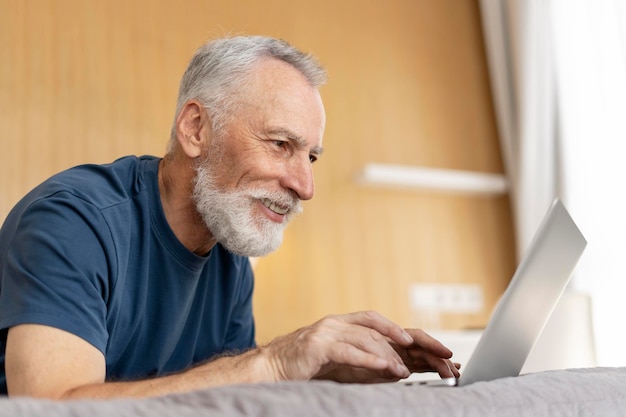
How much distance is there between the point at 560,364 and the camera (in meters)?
2.92

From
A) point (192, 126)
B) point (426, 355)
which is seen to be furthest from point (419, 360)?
point (192, 126)

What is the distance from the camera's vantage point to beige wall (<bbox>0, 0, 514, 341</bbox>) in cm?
321

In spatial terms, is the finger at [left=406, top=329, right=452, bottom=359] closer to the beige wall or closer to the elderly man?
the elderly man

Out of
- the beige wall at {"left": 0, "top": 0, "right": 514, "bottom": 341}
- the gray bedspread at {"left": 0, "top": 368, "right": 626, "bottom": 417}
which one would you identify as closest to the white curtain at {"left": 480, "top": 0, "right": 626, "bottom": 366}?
the beige wall at {"left": 0, "top": 0, "right": 514, "bottom": 341}

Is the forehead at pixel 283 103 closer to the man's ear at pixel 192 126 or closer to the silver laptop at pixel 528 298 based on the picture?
the man's ear at pixel 192 126

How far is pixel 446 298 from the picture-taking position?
3756 millimetres

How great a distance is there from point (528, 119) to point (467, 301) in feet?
3.20

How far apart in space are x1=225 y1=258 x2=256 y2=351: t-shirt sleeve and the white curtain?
69.0 inches

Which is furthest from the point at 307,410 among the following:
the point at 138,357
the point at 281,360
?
the point at 138,357

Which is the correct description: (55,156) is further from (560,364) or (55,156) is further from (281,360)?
(281,360)

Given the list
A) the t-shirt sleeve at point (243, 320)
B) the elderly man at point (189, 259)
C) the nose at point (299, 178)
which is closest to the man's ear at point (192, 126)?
the elderly man at point (189, 259)

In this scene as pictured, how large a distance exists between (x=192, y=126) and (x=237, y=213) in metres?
0.23

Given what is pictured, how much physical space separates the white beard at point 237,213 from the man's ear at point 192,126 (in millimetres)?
61

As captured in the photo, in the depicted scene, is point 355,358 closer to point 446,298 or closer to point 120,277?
point 120,277
